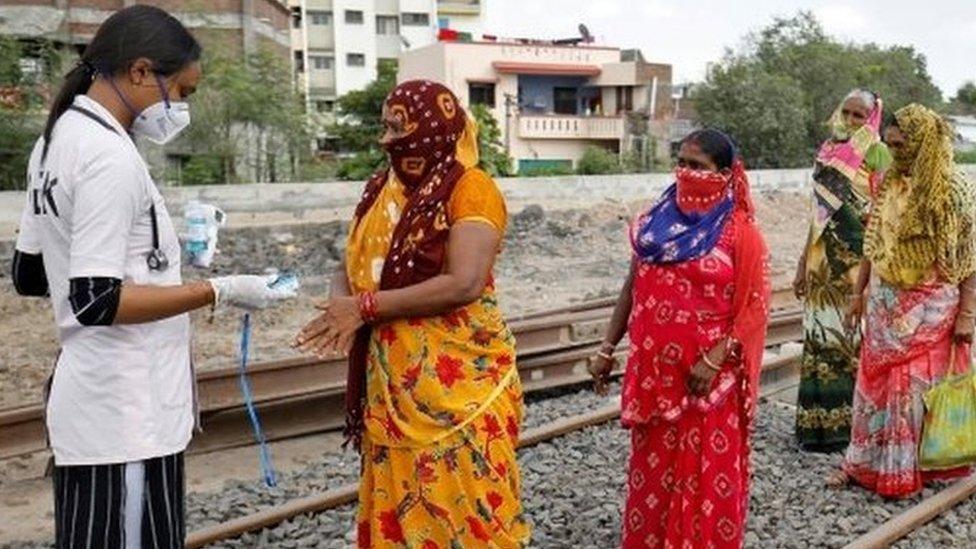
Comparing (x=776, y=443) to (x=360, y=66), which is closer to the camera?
(x=776, y=443)

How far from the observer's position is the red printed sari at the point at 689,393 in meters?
3.75

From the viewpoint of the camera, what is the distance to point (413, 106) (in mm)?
2941

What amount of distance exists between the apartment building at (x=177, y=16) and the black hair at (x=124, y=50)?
19390mm

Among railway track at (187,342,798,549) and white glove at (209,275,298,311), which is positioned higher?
white glove at (209,275,298,311)

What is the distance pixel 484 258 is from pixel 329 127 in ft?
91.1

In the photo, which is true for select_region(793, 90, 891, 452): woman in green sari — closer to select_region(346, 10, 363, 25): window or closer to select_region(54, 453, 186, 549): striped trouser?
select_region(54, 453, 186, 549): striped trouser

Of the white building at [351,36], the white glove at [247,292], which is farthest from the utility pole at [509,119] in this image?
the white glove at [247,292]

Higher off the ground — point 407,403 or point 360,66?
point 360,66

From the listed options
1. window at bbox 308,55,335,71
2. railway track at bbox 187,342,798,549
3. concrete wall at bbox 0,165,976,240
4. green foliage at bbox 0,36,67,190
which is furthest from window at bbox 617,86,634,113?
railway track at bbox 187,342,798,549

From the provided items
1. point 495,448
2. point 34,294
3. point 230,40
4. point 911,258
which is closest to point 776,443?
point 911,258

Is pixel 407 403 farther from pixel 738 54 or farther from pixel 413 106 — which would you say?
pixel 738 54

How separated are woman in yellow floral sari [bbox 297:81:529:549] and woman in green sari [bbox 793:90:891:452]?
309 centimetres

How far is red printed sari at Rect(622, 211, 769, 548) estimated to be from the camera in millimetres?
3750

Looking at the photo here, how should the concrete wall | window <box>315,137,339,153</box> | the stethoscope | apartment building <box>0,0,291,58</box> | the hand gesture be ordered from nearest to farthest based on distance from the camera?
the stethoscope, the hand gesture, the concrete wall, apartment building <box>0,0,291,58</box>, window <box>315,137,339,153</box>
